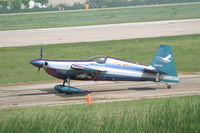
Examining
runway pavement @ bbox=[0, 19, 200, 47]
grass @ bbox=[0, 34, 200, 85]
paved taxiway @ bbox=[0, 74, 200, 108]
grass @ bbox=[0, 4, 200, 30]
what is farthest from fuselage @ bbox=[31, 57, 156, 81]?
grass @ bbox=[0, 4, 200, 30]

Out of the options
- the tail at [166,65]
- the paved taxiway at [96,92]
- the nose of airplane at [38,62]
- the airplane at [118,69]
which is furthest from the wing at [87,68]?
the tail at [166,65]

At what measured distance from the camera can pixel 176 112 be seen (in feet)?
48.0

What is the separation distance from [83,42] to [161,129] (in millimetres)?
37111

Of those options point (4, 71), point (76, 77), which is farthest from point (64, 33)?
point (76, 77)

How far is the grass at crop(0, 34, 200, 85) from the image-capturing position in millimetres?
34188

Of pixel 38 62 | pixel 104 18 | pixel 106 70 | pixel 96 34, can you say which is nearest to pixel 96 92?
pixel 106 70

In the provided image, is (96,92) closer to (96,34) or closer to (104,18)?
(96,34)

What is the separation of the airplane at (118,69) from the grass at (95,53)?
228 inches

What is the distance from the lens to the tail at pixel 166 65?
26.2m

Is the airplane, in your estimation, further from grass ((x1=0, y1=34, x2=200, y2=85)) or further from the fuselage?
grass ((x1=0, y1=34, x2=200, y2=85))

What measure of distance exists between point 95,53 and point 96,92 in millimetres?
15391

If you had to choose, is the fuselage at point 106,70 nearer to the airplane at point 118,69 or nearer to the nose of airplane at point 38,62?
the airplane at point 118,69

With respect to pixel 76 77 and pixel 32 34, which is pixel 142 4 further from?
pixel 76 77

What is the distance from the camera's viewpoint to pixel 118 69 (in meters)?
26.4
